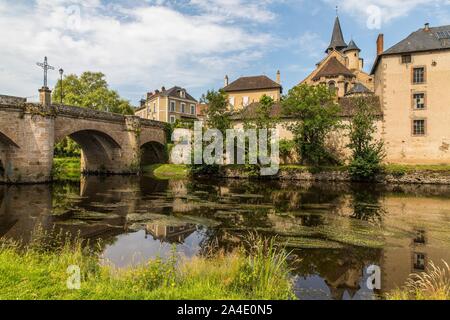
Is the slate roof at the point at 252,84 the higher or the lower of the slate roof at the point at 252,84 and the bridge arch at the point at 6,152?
the higher

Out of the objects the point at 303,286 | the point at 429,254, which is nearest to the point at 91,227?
the point at 303,286

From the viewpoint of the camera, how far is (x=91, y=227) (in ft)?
33.5

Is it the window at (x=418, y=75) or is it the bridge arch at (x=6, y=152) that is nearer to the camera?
the bridge arch at (x=6, y=152)

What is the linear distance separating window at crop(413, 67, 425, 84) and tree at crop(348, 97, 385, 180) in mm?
4379

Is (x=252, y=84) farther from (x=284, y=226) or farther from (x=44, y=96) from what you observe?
(x=284, y=226)

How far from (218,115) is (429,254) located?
82.6 feet

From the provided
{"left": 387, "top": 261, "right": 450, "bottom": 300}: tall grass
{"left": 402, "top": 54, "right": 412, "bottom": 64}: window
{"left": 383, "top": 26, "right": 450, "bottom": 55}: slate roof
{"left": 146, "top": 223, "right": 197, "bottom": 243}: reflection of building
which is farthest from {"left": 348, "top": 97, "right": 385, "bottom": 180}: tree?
{"left": 387, "top": 261, "right": 450, "bottom": 300}: tall grass

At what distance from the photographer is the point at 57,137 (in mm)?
23938

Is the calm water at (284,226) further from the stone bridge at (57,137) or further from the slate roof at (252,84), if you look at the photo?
the slate roof at (252,84)

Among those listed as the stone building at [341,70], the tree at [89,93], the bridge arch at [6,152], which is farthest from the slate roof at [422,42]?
the tree at [89,93]

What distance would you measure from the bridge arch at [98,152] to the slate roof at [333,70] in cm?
2886

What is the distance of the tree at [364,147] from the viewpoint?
997 inches

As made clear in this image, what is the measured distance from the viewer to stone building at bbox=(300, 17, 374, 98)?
42.1m

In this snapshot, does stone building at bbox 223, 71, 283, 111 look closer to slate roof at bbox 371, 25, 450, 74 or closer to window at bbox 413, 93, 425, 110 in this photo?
slate roof at bbox 371, 25, 450, 74
